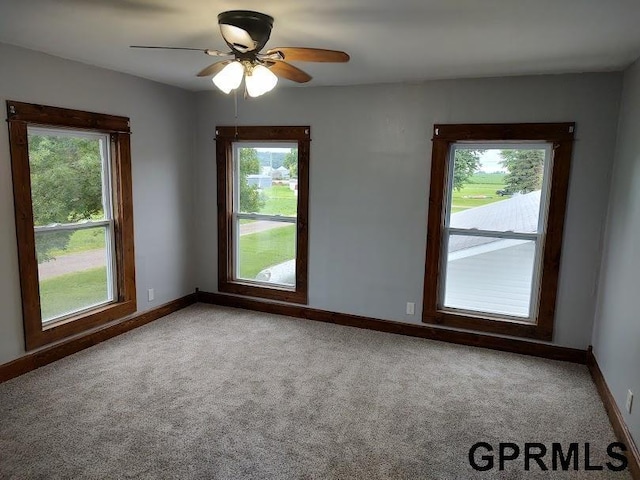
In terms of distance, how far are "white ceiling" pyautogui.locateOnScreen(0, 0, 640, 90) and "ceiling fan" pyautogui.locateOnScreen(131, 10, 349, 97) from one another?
0.21ft

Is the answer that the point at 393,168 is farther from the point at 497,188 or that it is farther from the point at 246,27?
the point at 246,27

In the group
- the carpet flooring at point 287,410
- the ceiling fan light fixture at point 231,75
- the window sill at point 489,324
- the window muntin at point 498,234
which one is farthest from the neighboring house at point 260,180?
the ceiling fan light fixture at point 231,75

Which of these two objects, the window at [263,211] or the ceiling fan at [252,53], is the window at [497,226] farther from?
the ceiling fan at [252,53]

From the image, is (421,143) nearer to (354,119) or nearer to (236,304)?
(354,119)

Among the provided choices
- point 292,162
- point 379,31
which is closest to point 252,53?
point 379,31

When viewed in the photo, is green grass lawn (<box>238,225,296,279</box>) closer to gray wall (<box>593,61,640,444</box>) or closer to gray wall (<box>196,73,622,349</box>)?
gray wall (<box>196,73,622,349</box>)

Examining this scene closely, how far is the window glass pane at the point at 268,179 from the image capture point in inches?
182

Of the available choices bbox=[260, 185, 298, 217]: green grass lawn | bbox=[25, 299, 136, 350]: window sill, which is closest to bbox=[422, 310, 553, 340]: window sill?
bbox=[260, 185, 298, 217]: green grass lawn

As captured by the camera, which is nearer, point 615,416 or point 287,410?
point 615,416

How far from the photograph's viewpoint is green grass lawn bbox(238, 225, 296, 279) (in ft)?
15.6

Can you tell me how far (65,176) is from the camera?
3555 mm

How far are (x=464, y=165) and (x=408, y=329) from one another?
1.67 meters

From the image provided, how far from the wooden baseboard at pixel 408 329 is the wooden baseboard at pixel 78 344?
0.64 meters

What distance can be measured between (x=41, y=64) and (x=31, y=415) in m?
2.50
